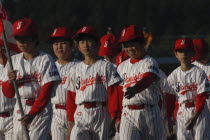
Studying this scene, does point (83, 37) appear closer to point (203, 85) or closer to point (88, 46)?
point (88, 46)

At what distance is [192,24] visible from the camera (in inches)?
2215

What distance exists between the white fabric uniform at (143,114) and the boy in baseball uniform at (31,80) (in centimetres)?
105

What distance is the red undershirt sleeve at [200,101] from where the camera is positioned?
929 centimetres

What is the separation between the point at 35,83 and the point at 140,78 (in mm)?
1411

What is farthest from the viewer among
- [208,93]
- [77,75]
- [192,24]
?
[192,24]

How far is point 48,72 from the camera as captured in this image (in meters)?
7.43

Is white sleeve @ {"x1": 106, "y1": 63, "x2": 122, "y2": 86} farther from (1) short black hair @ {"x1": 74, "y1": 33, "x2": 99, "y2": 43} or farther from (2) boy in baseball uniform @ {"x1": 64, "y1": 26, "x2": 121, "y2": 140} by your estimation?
(1) short black hair @ {"x1": 74, "y1": 33, "x2": 99, "y2": 43}

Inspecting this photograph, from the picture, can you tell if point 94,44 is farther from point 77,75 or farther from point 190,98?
point 190,98

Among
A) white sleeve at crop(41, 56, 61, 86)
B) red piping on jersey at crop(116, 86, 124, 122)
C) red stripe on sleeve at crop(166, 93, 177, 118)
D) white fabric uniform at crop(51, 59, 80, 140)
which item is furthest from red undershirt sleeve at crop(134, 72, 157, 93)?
white fabric uniform at crop(51, 59, 80, 140)

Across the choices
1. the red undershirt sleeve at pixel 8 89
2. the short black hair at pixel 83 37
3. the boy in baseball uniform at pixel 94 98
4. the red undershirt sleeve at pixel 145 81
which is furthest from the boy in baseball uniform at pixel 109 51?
the red undershirt sleeve at pixel 8 89

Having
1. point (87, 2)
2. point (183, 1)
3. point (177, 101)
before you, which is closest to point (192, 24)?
point (183, 1)

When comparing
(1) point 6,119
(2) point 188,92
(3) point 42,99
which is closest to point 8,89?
(3) point 42,99

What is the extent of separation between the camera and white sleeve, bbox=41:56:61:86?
7.40 meters

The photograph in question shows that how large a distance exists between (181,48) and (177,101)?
88 centimetres
